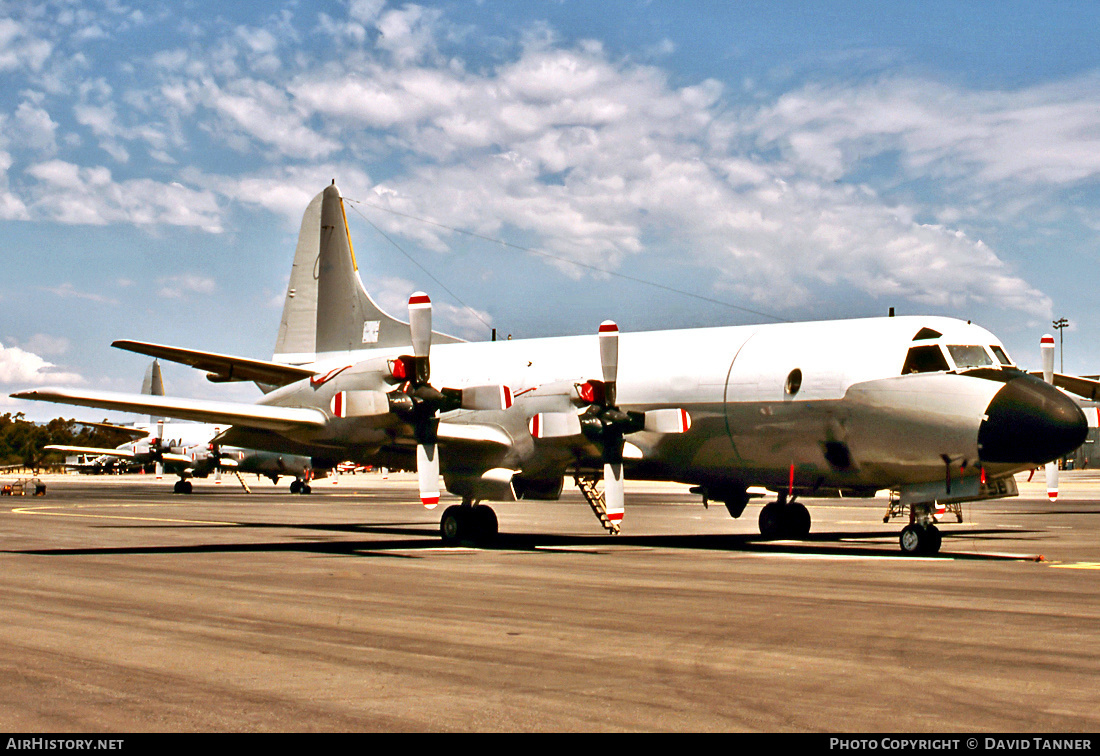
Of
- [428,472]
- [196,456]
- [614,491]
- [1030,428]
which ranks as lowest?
[614,491]

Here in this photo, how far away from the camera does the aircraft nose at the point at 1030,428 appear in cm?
1717

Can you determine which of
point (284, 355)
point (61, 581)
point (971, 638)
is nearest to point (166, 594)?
point (61, 581)

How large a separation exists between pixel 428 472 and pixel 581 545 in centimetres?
404

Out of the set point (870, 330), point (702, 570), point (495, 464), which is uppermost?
point (870, 330)

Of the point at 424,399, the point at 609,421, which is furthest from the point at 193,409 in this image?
the point at 609,421

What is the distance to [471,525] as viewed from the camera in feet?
73.4

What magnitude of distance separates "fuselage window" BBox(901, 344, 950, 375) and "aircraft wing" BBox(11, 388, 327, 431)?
1122 cm

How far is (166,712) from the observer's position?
679 cm

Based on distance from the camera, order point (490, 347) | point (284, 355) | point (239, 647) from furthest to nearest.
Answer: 1. point (284, 355)
2. point (490, 347)
3. point (239, 647)

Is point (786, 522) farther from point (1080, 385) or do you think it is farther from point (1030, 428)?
point (1080, 385)

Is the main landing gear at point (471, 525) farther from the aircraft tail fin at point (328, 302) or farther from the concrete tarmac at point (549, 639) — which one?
the aircraft tail fin at point (328, 302)

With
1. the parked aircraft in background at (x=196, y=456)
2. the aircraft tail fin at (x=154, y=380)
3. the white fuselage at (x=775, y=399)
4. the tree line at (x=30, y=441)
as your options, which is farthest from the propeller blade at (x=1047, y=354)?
the tree line at (x=30, y=441)

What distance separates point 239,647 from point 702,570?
29.0ft
